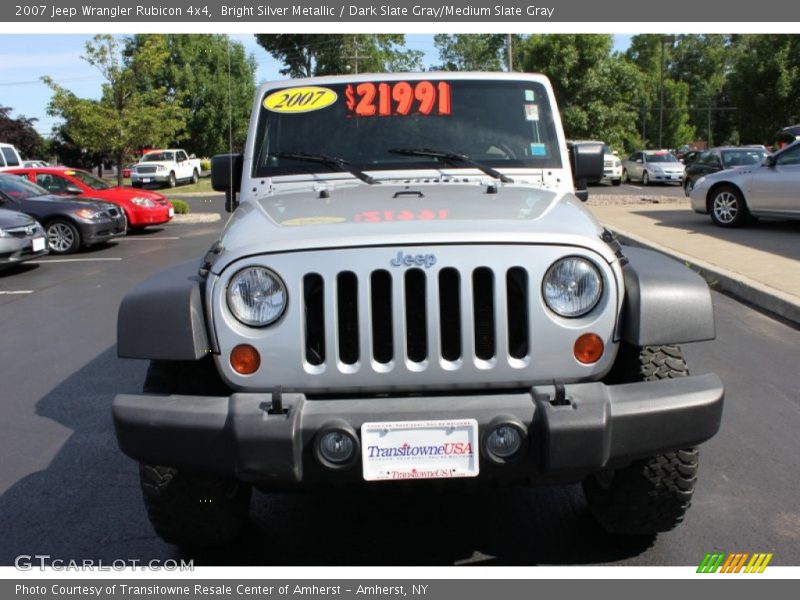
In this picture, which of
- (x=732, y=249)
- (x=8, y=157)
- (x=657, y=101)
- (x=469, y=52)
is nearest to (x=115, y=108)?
(x=8, y=157)

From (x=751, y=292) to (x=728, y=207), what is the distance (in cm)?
648

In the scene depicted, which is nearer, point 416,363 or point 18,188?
point 416,363

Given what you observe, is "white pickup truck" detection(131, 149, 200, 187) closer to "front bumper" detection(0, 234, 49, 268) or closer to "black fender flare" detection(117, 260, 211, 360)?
"front bumper" detection(0, 234, 49, 268)

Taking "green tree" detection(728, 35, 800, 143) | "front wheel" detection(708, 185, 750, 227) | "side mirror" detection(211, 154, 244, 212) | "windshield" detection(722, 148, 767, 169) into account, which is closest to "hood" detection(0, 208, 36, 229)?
"side mirror" detection(211, 154, 244, 212)

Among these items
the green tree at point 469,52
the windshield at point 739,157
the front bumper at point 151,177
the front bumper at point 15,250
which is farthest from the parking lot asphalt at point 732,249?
the green tree at point 469,52

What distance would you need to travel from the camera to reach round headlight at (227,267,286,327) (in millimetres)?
2875

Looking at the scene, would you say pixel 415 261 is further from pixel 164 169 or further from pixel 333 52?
pixel 333 52

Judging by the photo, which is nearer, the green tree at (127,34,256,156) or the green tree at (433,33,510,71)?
the green tree at (127,34,256,156)

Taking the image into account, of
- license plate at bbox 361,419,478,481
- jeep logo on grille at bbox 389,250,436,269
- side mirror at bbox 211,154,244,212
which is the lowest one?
Answer: license plate at bbox 361,419,478,481

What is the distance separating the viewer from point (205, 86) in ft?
170

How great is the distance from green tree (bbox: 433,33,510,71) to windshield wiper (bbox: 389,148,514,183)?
62021 millimetres

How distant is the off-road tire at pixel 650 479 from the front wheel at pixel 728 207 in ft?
39.7

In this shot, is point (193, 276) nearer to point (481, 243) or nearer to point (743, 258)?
point (481, 243)

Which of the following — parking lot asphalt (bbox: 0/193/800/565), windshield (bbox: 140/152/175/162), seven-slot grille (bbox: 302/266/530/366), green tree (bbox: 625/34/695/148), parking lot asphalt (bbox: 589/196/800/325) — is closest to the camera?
seven-slot grille (bbox: 302/266/530/366)
